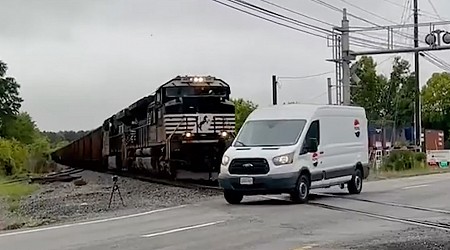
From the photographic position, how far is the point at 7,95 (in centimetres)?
8712

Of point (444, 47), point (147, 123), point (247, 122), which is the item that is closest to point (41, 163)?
point (147, 123)

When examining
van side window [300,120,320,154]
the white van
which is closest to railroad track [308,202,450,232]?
the white van

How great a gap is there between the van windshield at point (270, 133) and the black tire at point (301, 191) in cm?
97

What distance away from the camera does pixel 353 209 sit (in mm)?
18578

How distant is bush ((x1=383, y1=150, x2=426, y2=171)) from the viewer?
44.6 m

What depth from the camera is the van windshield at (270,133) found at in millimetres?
20547

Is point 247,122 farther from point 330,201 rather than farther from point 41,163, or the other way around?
point 41,163

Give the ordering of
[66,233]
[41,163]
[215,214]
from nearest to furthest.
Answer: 1. [66,233]
2. [215,214]
3. [41,163]

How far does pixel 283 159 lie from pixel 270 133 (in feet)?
4.40

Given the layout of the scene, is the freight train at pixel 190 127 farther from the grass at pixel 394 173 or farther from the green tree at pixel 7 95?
the green tree at pixel 7 95

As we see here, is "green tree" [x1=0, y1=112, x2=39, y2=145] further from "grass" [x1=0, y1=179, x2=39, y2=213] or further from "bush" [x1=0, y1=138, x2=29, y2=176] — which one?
"grass" [x1=0, y1=179, x2=39, y2=213]

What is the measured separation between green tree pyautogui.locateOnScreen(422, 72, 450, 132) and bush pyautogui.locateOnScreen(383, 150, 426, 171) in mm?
47698

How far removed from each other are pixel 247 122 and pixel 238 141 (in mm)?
797

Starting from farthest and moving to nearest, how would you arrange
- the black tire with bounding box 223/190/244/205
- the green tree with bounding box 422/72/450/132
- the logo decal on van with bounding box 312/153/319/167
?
the green tree with bounding box 422/72/450/132, the logo decal on van with bounding box 312/153/319/167, the black tire with bounding box 223/190/244/205
